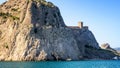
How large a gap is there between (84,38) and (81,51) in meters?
45.7

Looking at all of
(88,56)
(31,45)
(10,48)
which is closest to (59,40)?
(31,45)

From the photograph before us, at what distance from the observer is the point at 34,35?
4715 inches

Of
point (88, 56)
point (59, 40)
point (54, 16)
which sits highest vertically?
point (54, 16)

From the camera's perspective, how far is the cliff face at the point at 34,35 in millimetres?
117250

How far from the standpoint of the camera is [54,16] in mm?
139375

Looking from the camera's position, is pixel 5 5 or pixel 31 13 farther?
pixel 5 5

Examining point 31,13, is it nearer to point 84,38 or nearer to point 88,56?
point 88,56

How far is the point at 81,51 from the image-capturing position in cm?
14262

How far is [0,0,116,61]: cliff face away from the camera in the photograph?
11725 centimetres

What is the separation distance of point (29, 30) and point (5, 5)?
32.6 m

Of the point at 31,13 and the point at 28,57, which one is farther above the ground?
the point at 31,13

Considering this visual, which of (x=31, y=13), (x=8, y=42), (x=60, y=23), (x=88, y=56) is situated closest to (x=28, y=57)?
(x=8, y=42)

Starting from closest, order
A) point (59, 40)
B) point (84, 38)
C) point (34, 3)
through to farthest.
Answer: point (59, 40)
point (34, 3)
point (84, 38)

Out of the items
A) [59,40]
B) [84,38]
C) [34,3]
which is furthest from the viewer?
[84,38]
